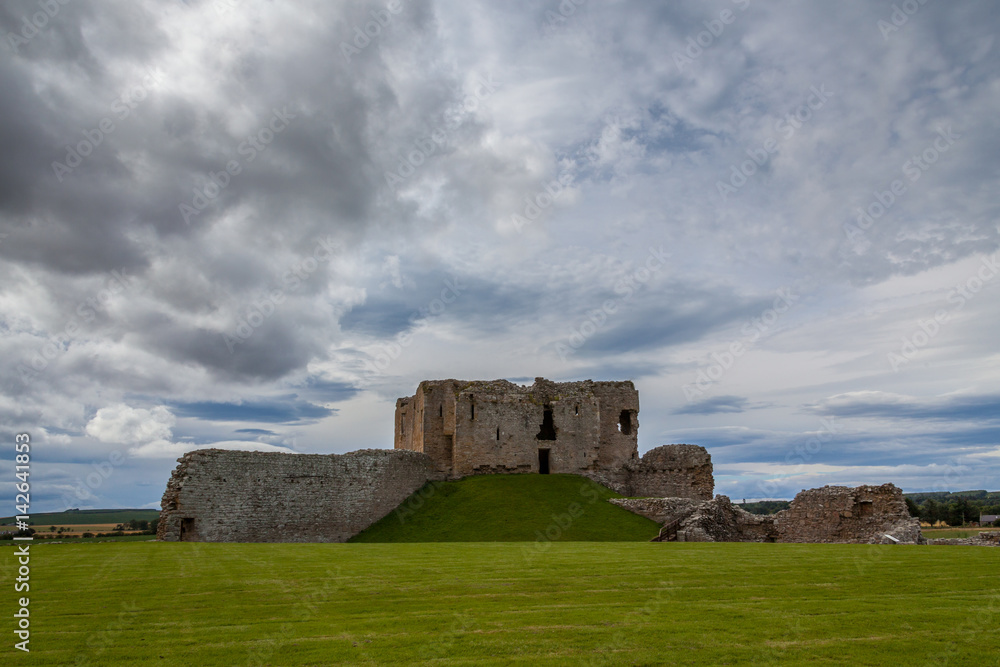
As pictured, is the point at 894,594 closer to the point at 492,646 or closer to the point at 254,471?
the point at 492,646

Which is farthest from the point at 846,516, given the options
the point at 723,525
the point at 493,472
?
the point at 493,472

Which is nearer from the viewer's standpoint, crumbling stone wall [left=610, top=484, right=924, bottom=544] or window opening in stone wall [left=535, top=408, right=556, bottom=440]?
crumbling stone wall [left=610, top=484, right=924, bottom=544]

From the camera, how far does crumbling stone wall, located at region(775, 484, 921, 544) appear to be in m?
28.2

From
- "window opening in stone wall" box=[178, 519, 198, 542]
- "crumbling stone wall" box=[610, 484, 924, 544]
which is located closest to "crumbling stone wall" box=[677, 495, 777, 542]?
"crumbling stone wall" box=[610, 484, 924, 544]

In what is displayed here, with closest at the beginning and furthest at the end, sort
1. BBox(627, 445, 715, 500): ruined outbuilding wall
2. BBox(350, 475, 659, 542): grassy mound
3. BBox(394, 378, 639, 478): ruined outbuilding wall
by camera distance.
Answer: BBox(350, 475, 659, 542): grassy mound, BBox(394, 378, 639, 478): ruined outbuilding wall, BBox(627, 445, 715, 500): ruined outbuilding wall

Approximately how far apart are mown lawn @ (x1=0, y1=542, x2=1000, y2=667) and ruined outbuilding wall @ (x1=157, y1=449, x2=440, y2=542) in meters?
12.9

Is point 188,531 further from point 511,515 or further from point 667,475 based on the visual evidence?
point 667,475

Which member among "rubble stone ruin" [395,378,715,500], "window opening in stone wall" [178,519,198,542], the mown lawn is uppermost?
"rubble stone ruin" [395,378,715,500]

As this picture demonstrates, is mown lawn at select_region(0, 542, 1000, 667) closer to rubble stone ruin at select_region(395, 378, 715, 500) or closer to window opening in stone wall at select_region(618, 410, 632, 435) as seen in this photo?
rubble stone ruin at select_region(395, 378, 715, 500)

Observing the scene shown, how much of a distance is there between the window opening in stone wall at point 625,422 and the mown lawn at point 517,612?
29.9 m

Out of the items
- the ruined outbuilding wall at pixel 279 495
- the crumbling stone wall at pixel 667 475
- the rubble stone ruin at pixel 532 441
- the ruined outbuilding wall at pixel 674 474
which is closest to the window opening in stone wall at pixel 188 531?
the ruined outbuilding wall at pixel 279 495

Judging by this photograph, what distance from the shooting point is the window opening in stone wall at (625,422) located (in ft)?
149

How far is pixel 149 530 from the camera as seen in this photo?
35.9 metres

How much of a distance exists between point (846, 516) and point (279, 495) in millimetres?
25747
